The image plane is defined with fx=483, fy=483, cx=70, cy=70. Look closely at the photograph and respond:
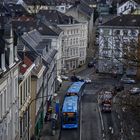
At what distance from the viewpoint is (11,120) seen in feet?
103

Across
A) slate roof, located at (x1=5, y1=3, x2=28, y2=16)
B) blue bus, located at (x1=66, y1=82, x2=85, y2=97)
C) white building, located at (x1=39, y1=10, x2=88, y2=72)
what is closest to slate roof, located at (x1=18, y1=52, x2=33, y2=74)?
blue bus, located at (x1=66, y1=82, x2=85, y2=97)

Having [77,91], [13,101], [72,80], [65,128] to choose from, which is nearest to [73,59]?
[72,80]

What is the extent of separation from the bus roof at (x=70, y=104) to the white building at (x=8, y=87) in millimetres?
12402

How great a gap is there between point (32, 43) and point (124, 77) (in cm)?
2096

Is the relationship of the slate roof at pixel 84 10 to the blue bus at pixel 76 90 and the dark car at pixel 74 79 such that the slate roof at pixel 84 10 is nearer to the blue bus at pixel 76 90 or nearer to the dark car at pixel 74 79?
the dark car at pixel 74 79

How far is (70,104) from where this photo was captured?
155ft

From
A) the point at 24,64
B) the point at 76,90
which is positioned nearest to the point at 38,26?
the point at 76,90

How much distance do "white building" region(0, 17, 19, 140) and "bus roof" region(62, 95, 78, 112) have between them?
40.7ft

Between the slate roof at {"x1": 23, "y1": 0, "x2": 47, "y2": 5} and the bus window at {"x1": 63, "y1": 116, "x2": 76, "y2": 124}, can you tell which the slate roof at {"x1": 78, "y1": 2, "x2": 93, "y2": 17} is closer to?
the slate roof at {"x1": 23, "y1": 0, "x2": 47, "y2": 5}

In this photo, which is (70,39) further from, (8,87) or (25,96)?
(8,87)

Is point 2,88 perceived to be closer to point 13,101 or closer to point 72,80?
point 13,101

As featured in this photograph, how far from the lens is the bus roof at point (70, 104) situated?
149 feet

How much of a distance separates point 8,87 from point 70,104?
1810cm

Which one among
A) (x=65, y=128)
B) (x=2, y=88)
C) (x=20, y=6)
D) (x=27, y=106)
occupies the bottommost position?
(x=65, y=128)
